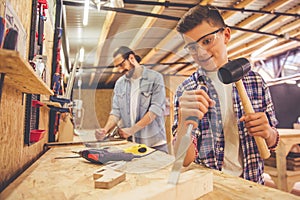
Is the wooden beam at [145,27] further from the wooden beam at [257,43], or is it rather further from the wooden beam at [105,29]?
the wooden beam at [257,43]

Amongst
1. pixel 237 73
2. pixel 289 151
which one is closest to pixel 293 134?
pixel 289 151

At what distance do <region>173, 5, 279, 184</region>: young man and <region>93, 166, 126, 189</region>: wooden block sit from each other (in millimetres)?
357

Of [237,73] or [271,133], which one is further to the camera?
[271,133]

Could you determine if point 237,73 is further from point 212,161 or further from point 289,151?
point 289,151

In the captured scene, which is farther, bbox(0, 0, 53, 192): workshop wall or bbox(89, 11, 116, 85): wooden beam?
bbox(89, 11, 116, 85): wooden beam

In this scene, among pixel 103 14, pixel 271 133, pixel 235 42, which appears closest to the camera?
pixel 271 133

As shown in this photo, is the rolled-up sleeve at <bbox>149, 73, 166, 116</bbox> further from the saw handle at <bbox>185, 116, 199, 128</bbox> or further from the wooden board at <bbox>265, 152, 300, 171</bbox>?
the wooden board at <bbox>265, 152, 300, 171</bbox>

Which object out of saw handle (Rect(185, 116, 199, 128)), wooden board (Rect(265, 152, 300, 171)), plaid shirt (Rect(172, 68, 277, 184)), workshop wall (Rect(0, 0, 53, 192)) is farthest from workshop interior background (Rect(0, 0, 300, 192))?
wooden board (Rect(265, 152, 300, 171))

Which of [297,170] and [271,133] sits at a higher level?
[271,133]

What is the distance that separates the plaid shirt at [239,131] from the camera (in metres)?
0.99

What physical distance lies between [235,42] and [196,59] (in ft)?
10.4

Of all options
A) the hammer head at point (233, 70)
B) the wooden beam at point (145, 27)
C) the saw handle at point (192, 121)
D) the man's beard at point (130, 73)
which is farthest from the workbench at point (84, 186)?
the wooden beam at point (145, 27)

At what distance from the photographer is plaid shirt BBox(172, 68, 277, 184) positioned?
38.9 inches

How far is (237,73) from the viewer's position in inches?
26.3
